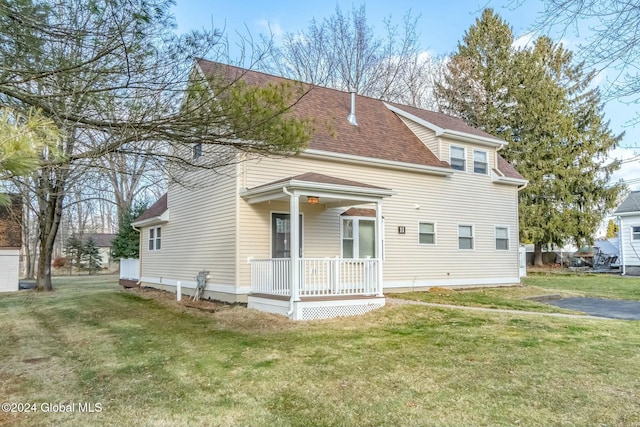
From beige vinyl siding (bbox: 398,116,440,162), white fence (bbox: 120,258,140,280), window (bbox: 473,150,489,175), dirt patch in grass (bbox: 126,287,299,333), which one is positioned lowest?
dirt patch in grass (bbox: 126,287,299,333)

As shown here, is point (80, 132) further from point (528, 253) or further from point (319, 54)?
point (528, 253)

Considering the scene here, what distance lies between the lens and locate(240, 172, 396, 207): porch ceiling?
945 cm

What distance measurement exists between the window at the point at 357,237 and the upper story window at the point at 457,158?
13.7ft

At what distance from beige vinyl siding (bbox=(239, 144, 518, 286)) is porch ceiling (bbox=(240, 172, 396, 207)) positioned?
0.73m

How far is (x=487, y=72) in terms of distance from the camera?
93.5 ft

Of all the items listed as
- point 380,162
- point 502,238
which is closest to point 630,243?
point 502,238

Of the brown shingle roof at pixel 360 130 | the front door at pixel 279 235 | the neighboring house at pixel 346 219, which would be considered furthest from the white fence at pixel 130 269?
the brown shingle roof at pixel 360 130

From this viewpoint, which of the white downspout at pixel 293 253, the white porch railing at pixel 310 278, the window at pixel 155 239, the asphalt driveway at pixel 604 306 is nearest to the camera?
the white downspout at pixel 293 253

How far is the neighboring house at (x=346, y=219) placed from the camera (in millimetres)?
10078

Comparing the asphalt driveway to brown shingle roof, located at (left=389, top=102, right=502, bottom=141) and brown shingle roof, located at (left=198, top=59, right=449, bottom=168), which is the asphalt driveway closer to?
brown shingle roof, located at (left=198, top=59, right=449, bottom=168)

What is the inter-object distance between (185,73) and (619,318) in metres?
9.53

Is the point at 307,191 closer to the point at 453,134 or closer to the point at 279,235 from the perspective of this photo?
the point at 279,235

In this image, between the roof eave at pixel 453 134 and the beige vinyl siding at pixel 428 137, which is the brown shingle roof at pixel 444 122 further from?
the beige vinyl siding at pixel 428 137

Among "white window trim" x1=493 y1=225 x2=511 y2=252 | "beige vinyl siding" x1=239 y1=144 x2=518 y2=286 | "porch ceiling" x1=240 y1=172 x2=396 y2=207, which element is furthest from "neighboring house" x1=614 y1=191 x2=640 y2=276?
"porch ceiling" x1=240 y1=172 x2=396 y2=207
